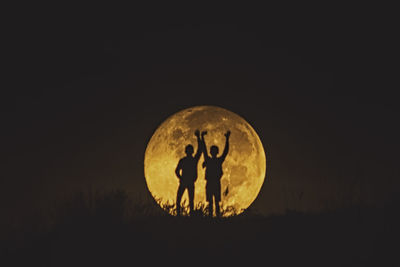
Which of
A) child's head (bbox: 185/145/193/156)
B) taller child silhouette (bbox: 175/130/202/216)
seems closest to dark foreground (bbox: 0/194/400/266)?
taller child silhouette (bbox: 175/130/202/216)

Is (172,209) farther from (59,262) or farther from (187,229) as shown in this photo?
(59,262)

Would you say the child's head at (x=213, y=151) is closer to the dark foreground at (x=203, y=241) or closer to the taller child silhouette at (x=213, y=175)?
the taller child silhouette at (x=213, y=175)

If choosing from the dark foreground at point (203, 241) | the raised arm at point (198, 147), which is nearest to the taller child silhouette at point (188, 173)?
the raised arm at point (198, 147)

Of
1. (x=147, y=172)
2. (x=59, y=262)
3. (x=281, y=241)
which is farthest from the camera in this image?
(x=147, y=172)

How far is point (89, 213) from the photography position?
9.30 m

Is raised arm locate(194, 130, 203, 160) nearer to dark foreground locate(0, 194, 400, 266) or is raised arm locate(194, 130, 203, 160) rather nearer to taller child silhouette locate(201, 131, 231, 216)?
taller child silhouette locate(201, 131, 231, 216)

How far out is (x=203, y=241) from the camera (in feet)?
28.6

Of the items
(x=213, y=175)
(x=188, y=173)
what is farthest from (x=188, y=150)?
(x=213, y=175)

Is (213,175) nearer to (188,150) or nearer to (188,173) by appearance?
(188,173)

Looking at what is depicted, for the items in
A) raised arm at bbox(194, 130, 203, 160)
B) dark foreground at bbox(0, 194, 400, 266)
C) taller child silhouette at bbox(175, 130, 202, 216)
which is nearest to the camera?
dark foreground at bbox(0, 194, 400, 266)

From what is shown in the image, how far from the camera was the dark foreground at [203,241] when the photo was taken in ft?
26.3

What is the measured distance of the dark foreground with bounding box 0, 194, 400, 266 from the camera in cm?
802

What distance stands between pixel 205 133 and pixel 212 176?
38.4 inches

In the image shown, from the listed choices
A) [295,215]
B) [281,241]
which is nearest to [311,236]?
[281,241]
